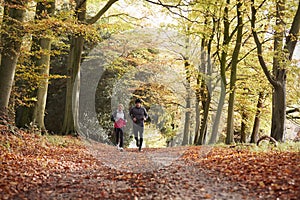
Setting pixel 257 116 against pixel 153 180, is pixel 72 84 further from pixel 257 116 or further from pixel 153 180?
pixel 257 116

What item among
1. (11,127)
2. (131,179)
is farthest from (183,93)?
(131,179)

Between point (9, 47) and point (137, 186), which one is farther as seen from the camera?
point (9, 47)

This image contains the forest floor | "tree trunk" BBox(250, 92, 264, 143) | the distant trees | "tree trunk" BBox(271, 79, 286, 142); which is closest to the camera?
the forest floor

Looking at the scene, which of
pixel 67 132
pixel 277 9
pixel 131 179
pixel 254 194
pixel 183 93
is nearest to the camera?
pixel 254 194

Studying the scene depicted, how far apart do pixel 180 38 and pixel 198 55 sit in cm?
205

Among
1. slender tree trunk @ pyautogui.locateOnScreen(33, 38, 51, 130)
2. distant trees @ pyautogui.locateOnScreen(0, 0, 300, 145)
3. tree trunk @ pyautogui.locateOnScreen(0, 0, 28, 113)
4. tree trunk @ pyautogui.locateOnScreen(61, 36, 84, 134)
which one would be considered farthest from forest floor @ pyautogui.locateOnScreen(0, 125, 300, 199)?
tree trunk @ pyautogui.locateOnScreen(61, 36, 84, 134)

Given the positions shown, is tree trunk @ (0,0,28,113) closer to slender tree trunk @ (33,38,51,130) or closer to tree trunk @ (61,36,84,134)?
slender tree trunk @ (33,38,51,130)

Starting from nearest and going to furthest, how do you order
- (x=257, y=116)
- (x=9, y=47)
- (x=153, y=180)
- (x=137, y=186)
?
(x=137, y=186)
(x=153, y=180)
(x=9, y=47)
(x=257, y=116)

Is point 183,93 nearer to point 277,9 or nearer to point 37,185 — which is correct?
point 277,9

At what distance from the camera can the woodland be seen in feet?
21.4

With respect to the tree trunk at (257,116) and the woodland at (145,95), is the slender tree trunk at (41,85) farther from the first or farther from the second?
the tree trunk at (257,116)

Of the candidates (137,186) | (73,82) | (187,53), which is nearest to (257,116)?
(187,53)

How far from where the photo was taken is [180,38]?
2552 cm

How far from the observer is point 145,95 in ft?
92.1
